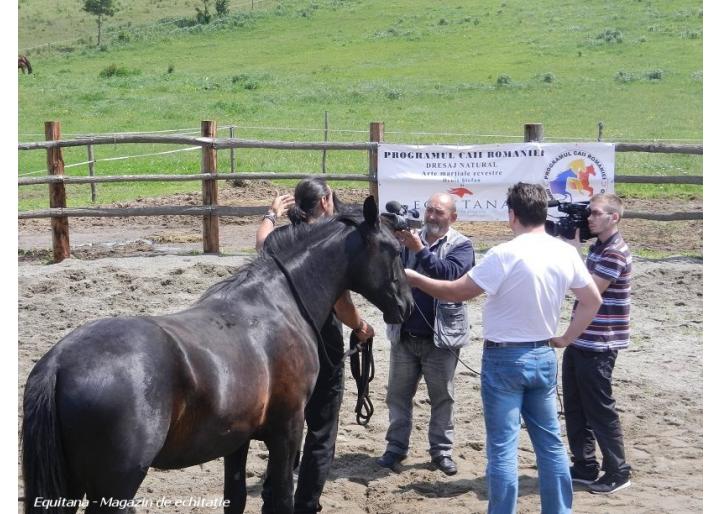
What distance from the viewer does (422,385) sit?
7.34m

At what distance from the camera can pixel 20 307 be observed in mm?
8992

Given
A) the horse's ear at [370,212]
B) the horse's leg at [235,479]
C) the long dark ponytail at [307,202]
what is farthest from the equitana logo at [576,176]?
the horse's leg at [235,479]

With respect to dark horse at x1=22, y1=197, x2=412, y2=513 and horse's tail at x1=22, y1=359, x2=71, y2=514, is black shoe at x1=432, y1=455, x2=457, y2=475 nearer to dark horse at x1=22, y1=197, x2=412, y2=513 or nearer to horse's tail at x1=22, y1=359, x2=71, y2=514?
dark horse at x1=22, y1=197, x2=412, y2=513

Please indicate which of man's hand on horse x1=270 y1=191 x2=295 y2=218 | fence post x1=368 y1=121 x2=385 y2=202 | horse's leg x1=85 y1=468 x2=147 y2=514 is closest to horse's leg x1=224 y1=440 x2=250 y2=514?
horse's leg x1=85 y1=468 x2=147 y2=514

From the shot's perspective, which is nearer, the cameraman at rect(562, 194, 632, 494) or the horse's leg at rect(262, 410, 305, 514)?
the horse's leg at rect(262, 410, 305, 514)

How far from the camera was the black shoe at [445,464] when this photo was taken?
5672mm

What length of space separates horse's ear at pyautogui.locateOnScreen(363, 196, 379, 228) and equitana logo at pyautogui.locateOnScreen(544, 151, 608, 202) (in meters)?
6.95

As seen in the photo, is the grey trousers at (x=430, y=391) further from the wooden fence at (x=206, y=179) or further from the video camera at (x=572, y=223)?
the wooden fence at (x=206, y=179)

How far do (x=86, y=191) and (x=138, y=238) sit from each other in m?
5.27

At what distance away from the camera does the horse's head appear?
4.74m

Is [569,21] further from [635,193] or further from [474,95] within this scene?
[635,193]

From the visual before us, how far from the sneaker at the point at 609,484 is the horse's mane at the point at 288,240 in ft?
7.17

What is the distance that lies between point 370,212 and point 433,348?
1471 millimetres

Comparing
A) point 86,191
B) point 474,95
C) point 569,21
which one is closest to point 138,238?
point 86,191
